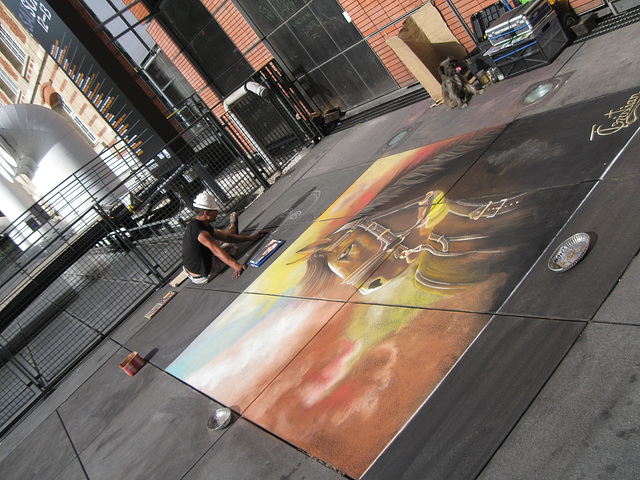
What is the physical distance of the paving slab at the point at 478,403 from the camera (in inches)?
106

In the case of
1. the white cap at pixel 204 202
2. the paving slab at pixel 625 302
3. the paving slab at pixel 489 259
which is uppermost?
the white cap at pixel 204 202

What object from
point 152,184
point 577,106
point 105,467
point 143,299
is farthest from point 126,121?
point 577,106

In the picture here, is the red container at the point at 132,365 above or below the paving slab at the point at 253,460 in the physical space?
above

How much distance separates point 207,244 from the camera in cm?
776

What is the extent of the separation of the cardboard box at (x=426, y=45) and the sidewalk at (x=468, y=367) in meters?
1.33

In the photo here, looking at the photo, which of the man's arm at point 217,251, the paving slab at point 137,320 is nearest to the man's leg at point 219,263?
the man's arm at point 217,251

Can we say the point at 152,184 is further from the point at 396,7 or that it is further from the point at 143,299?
the point at 396,7

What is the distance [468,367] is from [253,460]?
1.92 meters

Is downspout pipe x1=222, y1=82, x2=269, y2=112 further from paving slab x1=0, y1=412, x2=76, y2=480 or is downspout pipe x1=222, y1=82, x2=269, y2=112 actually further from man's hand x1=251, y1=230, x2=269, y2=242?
paving slab x1=0, y1=412, x2=76, y2=480

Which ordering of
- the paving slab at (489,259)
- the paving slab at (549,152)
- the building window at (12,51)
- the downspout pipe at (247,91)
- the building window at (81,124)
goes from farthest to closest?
the building window at (12,51) < the building window at (81,124) < the downspout pipe at (247,91) < the paving slab at (549,152) < the paving slab at (489,259)

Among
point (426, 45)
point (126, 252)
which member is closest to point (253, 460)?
point (426, 45)

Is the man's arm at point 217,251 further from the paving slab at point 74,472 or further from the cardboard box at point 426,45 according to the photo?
the cardboard box at point 426,45

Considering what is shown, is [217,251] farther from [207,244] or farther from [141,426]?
[141,426]

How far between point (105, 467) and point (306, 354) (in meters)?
2.57
